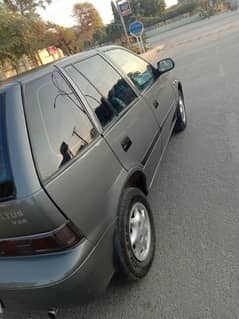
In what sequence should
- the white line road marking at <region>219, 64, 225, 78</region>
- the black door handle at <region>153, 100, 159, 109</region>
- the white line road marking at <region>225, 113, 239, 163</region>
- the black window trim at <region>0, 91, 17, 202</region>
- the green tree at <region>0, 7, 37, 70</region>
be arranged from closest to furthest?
the black window trim at <region>0, 91, 17, 202</region> → the black door handle at <region>153, 100, 159, 109</region> → the white line road marking at <region>225, 113, 239, 163</region> → the white line road marking at <region>219, 64, 225, 78</region> → the green tree at <region>0, 7, 37, 70</region>

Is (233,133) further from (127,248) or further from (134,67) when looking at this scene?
(127,248)

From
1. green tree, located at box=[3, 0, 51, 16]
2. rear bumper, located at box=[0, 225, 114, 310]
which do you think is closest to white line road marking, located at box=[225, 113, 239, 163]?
rear bumper, located at box=[0, 225, 114, 310]

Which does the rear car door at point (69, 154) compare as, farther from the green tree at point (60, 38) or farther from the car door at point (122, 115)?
the green tree at point (60, 38)

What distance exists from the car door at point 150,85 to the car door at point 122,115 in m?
0.25

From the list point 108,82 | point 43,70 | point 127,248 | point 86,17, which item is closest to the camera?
point 127,248

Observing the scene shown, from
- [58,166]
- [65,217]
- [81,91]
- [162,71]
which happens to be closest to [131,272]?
[65,217]

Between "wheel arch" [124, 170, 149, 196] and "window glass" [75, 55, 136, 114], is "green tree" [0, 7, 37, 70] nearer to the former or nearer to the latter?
"window glass" [75, 55, 136, 114]

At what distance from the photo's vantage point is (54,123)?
2.15 meters

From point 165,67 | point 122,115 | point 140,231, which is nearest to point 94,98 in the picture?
point 122,115

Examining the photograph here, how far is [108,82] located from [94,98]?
1.56ft

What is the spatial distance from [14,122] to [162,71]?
308 cm

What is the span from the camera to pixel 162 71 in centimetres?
459

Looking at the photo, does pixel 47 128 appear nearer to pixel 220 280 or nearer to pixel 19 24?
pixel 220 280

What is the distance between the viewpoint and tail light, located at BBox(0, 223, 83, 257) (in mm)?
1893
